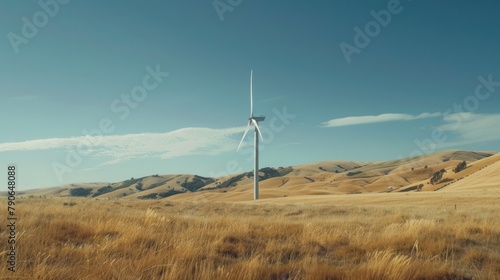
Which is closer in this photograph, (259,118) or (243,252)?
(243,252)

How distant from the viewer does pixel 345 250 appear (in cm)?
841

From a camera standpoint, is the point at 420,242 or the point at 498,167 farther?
the point at 498,167

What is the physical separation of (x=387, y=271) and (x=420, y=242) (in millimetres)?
3645

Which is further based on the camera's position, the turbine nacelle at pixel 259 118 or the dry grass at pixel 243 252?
the turbine nacelle at pixel 259 118

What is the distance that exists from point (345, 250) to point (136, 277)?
466 centimetres

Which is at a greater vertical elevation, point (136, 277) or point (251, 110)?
point (251, 110)

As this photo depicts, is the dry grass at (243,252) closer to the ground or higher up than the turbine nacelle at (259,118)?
closer to the ground

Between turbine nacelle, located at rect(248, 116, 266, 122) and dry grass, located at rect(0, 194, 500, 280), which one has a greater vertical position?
turbine nacelle, located at rect(248, 116, 266, 122)

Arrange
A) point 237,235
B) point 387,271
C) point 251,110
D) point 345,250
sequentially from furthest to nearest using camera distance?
point 251,110, point 237,235, point 345,250, point 387,271

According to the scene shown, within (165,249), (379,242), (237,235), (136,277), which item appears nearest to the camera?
(136,277)

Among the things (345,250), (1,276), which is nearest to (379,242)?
(345,250)

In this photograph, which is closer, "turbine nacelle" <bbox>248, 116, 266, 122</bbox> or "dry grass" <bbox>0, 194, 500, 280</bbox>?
"dry grass" <bbox>0, 194, 500, 280</bbox>

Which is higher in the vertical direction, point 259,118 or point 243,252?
point 259,118

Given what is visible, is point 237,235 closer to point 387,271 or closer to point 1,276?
point 387,271
